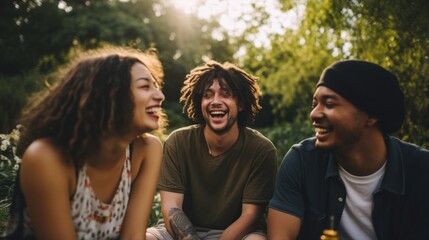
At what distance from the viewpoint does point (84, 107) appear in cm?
234

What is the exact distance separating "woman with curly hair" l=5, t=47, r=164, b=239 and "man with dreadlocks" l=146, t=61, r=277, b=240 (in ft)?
2.54

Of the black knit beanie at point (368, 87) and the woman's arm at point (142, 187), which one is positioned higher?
the black knit beanie at point (368, 87)

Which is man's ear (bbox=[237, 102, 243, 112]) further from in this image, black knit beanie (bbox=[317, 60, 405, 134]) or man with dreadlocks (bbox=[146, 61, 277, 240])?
black knit beanie (bbox=[317, 60, 405, 134])

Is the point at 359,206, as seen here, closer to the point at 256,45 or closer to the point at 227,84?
the point at 227,84

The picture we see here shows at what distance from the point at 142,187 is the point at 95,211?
417mm

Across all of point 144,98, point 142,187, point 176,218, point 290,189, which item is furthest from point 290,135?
point 144,98

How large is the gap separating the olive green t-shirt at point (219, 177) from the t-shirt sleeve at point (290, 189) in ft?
1.48

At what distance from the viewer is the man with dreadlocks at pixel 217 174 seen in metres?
3.34

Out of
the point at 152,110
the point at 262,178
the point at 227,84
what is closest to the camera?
the point at 152,110

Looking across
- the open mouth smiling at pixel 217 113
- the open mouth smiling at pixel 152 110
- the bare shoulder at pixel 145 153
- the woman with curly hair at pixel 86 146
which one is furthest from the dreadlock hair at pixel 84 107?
the open mouth smiling at pixel 217 113

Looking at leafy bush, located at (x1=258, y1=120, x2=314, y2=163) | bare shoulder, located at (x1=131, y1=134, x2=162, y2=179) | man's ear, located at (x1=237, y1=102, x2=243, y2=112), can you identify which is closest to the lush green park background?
leafy bush, located at (x1=258, y1=120, x2=314, y2=163)

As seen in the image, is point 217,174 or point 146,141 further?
point 217,174

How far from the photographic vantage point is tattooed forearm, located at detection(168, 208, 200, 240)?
3.22 metres

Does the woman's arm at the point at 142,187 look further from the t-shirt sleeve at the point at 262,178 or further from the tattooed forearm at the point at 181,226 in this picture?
the t-shirt sleeve at the point at 262,178
